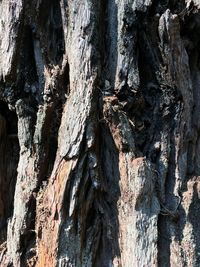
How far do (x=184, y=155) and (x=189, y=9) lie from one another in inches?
40.4

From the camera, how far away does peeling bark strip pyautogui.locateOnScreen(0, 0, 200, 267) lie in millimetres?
2453

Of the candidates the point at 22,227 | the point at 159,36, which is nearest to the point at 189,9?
the point at 159,36

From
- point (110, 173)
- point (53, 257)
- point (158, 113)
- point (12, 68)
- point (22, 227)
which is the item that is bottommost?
point (53, 257)

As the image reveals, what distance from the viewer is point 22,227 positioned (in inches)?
101

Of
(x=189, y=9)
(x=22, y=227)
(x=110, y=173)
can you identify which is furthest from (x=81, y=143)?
(x=189, y=9)

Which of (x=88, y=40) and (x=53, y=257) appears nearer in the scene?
(x=53, y=257)

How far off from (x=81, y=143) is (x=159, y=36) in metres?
0.90

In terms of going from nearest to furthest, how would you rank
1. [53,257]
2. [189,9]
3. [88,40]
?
[53,257] < [88,40] < [189,9]

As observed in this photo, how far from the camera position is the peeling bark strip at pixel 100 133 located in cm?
245

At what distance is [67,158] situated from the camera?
2486 millimetres

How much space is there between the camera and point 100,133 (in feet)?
8.56

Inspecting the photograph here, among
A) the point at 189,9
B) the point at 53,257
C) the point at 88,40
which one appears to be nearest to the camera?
the point at 53,257

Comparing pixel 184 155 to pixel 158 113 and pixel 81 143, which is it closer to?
pixel 158 113

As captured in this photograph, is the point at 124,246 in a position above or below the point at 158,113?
below
